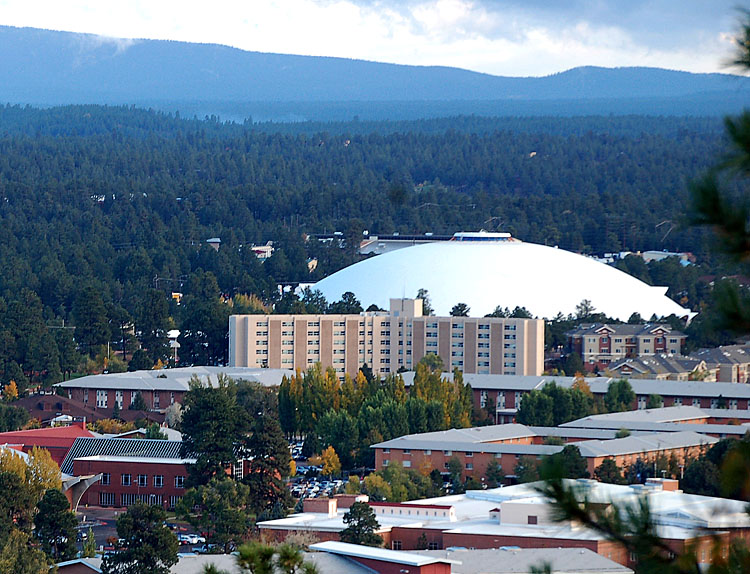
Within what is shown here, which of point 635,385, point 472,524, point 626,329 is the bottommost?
point 472,524

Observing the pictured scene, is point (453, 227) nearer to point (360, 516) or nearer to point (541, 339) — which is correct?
point (541, 339)

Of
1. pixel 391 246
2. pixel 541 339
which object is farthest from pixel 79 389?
pixel 391 246

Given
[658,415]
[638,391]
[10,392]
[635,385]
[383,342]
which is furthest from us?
[383,342]

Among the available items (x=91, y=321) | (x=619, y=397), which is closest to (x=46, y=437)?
(x=619, y=397)

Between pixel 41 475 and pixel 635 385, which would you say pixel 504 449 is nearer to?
pixel 41 475

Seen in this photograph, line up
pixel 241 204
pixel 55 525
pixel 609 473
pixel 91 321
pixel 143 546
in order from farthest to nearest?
1. pixel 241 204
2. pixel 91 321
3. pixel 609 473
4. pixel 55 525
5. pixel 143 546

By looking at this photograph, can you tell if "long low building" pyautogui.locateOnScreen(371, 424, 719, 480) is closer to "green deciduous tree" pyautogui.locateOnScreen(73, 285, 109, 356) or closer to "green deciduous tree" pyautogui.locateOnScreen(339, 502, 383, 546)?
"green deciduous tree" pyautogui.locateOnScreen(339, 502, 383, 546)

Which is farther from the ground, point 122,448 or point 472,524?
point 122,448
